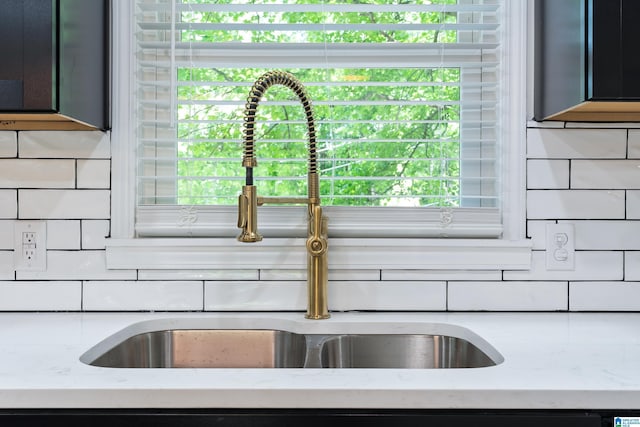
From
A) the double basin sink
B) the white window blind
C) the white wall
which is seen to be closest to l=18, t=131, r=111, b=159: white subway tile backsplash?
the white wall

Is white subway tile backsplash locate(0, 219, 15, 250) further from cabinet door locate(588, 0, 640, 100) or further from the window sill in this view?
cabinet door locate(588, 0, 640, 100)

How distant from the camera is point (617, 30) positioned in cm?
119

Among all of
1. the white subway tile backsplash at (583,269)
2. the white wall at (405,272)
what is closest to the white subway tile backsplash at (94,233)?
the white wall at (405,272)

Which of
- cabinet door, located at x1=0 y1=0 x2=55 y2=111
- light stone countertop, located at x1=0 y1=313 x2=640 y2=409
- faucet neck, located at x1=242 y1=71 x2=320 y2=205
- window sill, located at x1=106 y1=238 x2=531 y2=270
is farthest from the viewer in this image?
window sill, located at x1=106 y1=238 x2=531 y2=270

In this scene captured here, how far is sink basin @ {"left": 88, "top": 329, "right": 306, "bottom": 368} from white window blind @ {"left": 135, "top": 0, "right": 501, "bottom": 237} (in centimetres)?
26

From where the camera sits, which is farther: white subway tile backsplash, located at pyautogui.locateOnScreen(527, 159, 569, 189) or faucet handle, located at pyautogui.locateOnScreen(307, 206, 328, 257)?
white subway tile backsplash, located at pyautogui.locateOnScreen(527, 159, 569, 189)

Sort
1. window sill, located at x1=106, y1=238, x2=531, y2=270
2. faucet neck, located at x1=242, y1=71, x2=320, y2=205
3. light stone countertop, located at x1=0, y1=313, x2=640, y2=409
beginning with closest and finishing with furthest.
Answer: light stone countertop, located at x1=0, y1=313, x2=640, y2=409 < faucet neck, located at x1=242, y1=71, x2=320, y2=205 < window sill, located at x1=106, y1=238, x2=531, y2=270

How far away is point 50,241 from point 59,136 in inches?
10.3

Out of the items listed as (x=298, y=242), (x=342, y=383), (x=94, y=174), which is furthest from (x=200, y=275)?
(x=342, y=383)

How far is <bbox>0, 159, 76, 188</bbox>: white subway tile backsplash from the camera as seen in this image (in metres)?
1.54

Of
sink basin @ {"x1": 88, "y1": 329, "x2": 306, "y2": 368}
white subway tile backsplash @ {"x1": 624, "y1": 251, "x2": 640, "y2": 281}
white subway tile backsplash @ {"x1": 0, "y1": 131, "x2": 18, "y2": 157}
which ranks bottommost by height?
sink basin @ {"x1": 88, "y1": 329, "x2": 306, "y2": 368}

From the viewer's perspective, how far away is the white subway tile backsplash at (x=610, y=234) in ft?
5.08

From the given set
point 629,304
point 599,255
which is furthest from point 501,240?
point 629,304

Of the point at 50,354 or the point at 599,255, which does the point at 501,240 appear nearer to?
the point at 599,255
